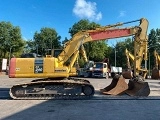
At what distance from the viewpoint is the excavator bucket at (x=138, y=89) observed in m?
14.8

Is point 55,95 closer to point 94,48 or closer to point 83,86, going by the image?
point 83,86

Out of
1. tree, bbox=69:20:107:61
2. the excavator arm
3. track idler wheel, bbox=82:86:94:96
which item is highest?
tree, bbox=69:20:107:61

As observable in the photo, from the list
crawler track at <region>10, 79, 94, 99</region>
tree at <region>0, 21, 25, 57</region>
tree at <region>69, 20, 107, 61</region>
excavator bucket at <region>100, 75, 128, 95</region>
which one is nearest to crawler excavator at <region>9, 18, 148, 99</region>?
crawler track at <region>10, 79, 94, 99</region>

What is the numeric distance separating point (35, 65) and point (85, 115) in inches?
224

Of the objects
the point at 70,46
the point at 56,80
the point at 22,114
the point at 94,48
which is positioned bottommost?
the point at 22,114

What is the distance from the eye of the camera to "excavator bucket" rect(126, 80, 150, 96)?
14844 mm

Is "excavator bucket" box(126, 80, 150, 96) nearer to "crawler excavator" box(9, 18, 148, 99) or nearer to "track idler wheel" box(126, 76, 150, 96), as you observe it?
"track idler wheel" box(126, 76, 150, 96)

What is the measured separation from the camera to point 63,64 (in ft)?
51.2

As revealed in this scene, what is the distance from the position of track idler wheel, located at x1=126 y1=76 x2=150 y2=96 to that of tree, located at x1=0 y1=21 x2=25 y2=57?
61.2 metres

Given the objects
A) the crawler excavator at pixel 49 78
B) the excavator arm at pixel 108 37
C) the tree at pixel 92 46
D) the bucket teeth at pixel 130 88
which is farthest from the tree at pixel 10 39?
the bucket teeth at pixel 130 88

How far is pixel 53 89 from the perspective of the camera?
1452 cm

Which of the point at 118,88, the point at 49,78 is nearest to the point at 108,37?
the point at 118,88

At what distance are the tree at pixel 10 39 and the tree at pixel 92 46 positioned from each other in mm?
16444

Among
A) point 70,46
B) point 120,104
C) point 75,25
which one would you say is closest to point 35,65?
point 70,46
